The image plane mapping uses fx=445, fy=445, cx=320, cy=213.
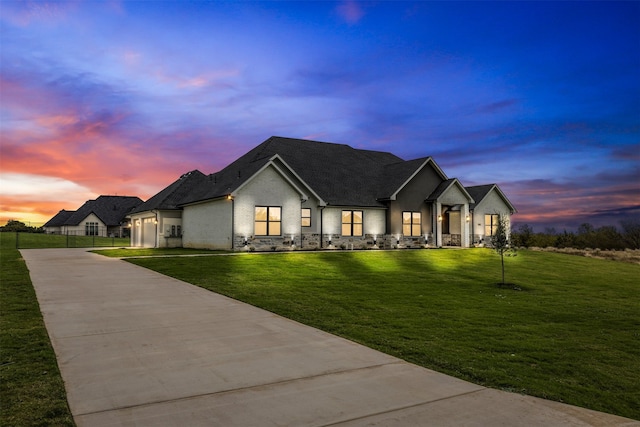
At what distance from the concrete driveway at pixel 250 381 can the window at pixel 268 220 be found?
20373 millimetres

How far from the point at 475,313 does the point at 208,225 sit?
24.4m

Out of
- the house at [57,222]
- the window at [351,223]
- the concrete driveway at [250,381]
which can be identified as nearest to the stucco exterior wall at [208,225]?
the window at [351,223]

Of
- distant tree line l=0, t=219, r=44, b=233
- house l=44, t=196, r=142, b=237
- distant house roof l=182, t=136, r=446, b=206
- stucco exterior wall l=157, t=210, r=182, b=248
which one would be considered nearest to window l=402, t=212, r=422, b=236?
distant house roof l=182, t=136, r=446, b=206

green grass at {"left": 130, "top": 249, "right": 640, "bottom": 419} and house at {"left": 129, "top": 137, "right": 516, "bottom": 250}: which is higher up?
house at {"left": 129, "top": 137, "right": 516, "bottom": 250}

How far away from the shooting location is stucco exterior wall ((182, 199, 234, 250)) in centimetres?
2953

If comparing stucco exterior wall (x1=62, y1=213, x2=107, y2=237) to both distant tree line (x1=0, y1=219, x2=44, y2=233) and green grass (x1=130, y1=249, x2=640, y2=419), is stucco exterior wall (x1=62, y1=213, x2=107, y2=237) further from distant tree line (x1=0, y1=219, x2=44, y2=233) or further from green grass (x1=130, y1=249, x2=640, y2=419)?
green grass (x1=130, y1=249, x2=640, y2=419)

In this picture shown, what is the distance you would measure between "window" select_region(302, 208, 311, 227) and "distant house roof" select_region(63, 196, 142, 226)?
183 feet

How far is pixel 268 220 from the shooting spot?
3003 centimetres

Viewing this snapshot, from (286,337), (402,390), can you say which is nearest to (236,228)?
(286,337)

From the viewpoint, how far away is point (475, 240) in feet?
125

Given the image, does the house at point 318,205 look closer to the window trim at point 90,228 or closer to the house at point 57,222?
the window trim at point 90,228

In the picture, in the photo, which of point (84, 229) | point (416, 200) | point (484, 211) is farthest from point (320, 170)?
point (84, 229)

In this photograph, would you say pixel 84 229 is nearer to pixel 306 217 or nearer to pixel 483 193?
pixel 306 217

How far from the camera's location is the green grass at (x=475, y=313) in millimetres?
6109
